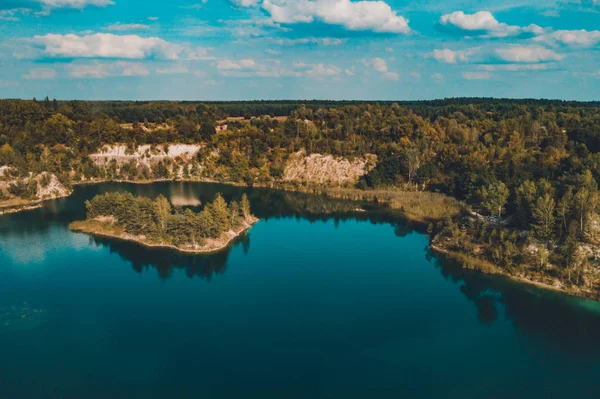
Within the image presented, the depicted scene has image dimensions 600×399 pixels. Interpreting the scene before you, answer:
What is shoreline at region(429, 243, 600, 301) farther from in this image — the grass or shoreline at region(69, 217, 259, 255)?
shoreline at region(69, 217, 259, 255)

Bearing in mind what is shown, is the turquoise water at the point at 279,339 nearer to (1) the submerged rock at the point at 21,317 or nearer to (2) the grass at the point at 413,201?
(1) the submerged rock at the point at 21,317

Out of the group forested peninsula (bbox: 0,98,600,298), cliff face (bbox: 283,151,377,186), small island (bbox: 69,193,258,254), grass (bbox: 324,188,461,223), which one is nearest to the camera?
forested peninsula (bbox: 0,98,600,298)

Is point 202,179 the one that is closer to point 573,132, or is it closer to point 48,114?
point 48,114

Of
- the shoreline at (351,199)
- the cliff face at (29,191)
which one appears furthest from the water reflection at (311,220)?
the cliff face at (29,191)

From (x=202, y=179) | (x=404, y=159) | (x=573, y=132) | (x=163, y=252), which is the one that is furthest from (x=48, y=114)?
(x=573, y=132)

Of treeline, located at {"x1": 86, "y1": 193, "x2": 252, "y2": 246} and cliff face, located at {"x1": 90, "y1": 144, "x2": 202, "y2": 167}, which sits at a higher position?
cliff face, located at {"x1": 90, "y1": 144, "x2": 202, "y2": 167}

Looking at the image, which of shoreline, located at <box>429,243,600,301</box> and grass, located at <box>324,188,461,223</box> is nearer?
shoreline, located at <box>429,243,600,301</box>

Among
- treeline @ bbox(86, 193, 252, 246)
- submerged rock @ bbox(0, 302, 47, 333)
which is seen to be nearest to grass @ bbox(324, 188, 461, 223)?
treeline @ bbox(86, 193, 252, 246)

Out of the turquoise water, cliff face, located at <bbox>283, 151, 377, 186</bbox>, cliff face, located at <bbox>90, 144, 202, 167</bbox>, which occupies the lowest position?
the turquoise water

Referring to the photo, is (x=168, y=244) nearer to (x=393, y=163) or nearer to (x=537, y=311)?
(x=537, y=311)
